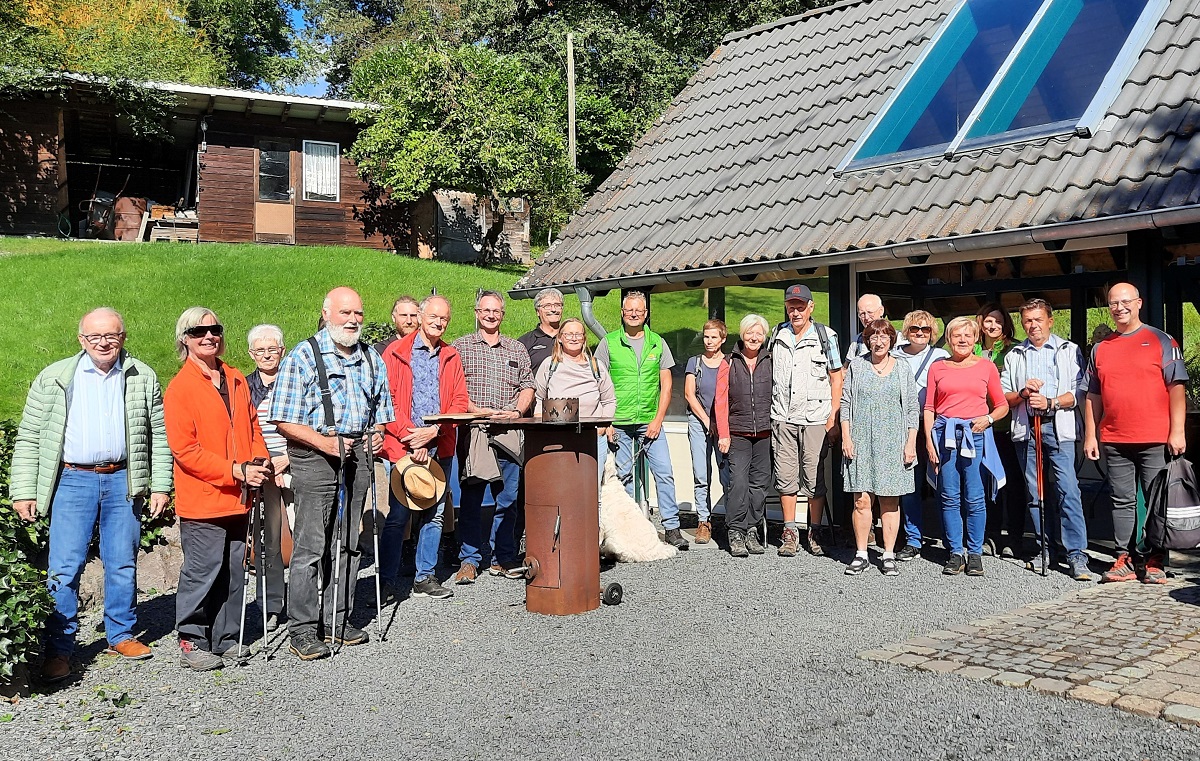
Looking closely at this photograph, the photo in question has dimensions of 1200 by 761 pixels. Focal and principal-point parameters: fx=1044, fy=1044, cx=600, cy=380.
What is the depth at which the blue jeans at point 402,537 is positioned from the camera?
699 cm

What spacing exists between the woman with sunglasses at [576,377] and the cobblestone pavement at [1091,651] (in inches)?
123

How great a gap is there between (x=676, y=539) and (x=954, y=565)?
2271 millimetres

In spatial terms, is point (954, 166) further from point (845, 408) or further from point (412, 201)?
point (412, 201)

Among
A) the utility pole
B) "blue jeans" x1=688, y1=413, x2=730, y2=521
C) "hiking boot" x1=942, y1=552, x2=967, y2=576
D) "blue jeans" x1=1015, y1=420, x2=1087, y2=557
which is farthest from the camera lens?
the utility pole

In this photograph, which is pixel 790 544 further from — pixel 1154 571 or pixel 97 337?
pixel 97 337

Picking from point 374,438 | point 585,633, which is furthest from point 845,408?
point 374,438

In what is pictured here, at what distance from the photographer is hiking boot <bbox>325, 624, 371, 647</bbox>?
605 centimetres

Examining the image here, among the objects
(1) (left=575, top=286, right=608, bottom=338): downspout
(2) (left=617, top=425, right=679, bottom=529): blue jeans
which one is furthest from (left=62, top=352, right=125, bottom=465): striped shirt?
(1) (left=575, top=286, right=608, bottom=338): downspout

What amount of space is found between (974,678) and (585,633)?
2.22 metres

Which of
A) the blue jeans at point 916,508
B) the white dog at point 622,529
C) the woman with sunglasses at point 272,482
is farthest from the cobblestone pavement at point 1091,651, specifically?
the woman with sunglasses at point 272,482

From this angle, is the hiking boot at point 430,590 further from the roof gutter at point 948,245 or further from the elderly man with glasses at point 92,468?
the roof gutter at point 948,245

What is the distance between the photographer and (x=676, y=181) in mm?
11516

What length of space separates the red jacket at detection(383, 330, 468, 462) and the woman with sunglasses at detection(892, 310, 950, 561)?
3.44 meters

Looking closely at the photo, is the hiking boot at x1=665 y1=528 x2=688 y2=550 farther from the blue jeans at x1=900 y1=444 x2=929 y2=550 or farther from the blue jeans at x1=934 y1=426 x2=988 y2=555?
the blue jeans at x1=934 y1=426 x2=988 y2=555
